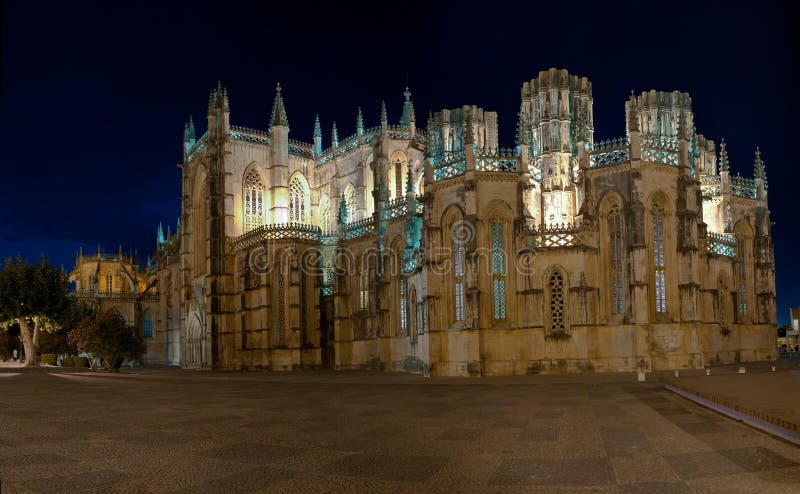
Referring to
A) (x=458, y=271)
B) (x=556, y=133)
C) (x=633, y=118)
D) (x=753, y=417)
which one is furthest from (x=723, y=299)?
(x=753, y=417)

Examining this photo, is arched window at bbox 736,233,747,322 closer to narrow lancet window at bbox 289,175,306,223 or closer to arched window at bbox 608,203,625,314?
arched window at bbox 608,203,625,314

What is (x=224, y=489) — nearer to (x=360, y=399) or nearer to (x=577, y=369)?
(x=360, y=399)

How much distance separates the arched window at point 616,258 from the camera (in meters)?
36.3

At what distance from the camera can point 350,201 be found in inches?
2389

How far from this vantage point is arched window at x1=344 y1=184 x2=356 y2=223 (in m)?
60.0

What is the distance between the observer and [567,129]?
42.7 metres

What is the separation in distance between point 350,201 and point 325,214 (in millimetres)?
3866

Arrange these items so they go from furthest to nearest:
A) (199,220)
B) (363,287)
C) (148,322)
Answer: (148,322)
(199,220)
(363,287)

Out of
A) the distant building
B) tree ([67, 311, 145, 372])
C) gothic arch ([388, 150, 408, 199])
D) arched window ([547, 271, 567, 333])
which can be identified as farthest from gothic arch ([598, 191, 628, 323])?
the distant building

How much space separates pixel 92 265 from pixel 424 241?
230 feet

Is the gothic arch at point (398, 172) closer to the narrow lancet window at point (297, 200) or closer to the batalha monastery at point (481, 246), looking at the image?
the batalha monastery at point (481, 246)

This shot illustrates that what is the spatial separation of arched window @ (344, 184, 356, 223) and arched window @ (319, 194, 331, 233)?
2494 mm

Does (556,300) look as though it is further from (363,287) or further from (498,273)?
(363,287)

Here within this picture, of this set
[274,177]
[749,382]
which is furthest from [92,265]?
[749,382]
